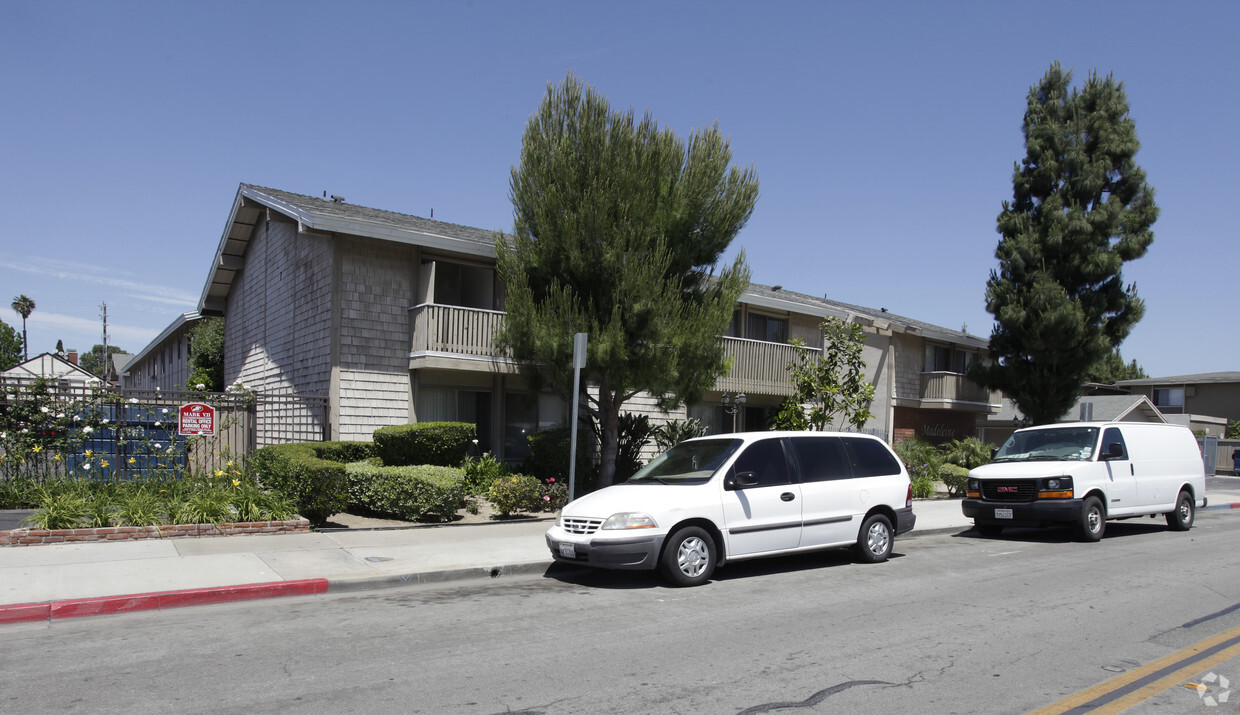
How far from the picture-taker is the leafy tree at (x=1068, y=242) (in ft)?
91.0

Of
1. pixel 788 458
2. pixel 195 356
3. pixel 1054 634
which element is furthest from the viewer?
pixel 195 356

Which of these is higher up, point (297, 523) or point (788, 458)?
point (788, 458)

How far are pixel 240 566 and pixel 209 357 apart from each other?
18876 mm

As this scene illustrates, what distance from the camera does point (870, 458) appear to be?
10.9 meters

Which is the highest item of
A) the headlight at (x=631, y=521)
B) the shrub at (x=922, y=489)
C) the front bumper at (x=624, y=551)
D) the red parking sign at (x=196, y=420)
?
the red parking sign at (x=196, y=420)

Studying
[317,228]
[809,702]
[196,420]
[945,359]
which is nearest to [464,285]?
[317,228]

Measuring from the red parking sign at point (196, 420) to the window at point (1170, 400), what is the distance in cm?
5003

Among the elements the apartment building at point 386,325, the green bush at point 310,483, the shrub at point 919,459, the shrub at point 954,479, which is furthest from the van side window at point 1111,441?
the green bush at point 310,483

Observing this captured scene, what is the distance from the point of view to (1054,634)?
701cm

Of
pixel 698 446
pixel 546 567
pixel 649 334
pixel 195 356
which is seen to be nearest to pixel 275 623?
pixel 546 567

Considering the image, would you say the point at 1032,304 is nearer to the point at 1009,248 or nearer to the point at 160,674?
the point at 1009,248

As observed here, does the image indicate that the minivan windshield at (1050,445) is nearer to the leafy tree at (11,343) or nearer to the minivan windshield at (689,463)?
the minivan windshield at (689,463)

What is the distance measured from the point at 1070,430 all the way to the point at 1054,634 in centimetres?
787

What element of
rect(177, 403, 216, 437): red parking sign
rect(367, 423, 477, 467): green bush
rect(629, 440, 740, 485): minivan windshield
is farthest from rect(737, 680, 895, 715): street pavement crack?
rect(367, 423, 477, 467): green bush
